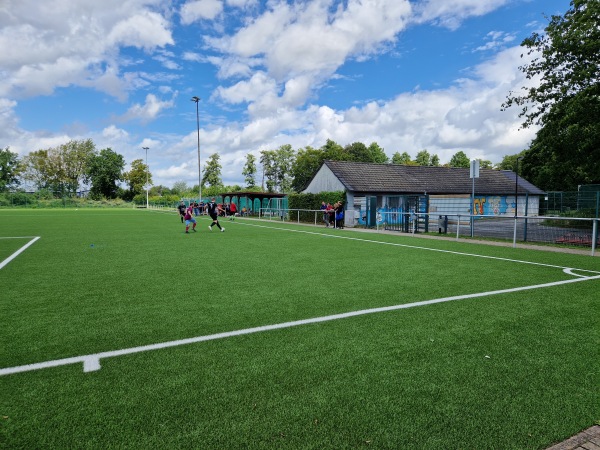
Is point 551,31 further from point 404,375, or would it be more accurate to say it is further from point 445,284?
point 404,375

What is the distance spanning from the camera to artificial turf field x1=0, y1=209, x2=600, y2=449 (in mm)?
2586

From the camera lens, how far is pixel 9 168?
297 feet

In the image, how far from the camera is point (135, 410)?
2812 mm

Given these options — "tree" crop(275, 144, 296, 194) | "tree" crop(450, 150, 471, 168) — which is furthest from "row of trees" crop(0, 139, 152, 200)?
"tree" crop(450, 150, 471, 168)

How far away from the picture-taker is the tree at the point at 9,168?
A: 88.8m

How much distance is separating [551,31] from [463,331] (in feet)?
77.6

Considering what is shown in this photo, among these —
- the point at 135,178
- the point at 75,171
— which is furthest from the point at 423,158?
the point at 75,171

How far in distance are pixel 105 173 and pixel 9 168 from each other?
21.7 metres

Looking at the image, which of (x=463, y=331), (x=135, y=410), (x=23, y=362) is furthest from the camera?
(x=463, y=331)

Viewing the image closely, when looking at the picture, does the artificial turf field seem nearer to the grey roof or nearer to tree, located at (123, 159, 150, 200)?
the grey roof

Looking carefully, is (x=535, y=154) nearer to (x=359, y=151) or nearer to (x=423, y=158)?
(x=359, y=151)

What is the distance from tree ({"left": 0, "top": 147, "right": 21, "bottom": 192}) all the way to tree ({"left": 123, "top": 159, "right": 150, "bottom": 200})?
2425 centimetres

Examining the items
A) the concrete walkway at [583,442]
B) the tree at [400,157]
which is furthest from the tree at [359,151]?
the concrete walkway at [583,442]

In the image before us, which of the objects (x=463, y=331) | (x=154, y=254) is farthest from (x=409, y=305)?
(x=154, y=254)
